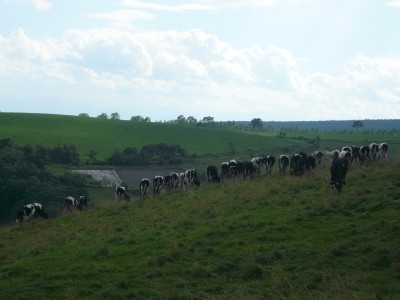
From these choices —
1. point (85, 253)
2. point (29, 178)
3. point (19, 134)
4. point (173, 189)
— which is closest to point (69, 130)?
point (19, 134)

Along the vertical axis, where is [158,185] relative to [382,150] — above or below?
below

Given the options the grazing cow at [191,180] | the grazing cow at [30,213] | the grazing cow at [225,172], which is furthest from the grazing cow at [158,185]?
the grazing cow at [30,213]

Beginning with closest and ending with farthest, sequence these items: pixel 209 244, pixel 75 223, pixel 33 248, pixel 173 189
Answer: pixel 209 244 < pixel 33 248 < pixel 75 223 < pixel 173 189

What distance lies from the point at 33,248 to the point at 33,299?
728 cm

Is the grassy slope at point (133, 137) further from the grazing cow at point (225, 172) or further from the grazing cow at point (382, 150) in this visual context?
the grazing cow at point (382, 150)

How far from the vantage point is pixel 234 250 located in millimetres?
18562

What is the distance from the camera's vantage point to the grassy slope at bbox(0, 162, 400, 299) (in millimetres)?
15188

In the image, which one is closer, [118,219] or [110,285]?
[110,285]

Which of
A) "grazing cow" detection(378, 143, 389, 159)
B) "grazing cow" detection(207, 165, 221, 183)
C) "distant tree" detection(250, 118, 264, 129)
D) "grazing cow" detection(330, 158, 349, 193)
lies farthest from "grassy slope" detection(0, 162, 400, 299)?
"distant tree" detection(250, 118, 264, 129)

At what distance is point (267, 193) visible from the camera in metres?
28.2

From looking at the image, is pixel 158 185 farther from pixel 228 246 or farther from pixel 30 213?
pixel 228 246

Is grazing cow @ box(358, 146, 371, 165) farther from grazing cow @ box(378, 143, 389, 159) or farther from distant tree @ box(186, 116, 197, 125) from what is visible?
distant tree @ box(186, 116, 197, 125)

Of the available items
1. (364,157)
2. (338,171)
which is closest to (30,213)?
(338,171)

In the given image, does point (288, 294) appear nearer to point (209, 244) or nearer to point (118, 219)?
point (209, 244)
